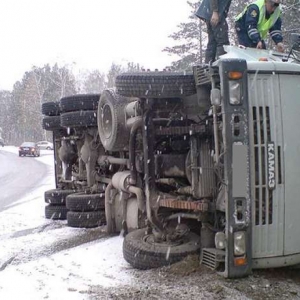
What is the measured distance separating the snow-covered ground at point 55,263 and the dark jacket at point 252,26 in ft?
8.83

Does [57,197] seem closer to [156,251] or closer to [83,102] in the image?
[83,102]

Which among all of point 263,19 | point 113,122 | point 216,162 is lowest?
point 216,162

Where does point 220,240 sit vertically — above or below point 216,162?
below

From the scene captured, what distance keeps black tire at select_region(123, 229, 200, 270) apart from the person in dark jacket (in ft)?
7.37

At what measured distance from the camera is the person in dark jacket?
540cm

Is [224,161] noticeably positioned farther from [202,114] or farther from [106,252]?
[106,252]

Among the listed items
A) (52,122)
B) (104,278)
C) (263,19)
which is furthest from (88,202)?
(263,19)

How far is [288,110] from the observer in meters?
3.69

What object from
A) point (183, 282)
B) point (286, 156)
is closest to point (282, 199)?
point (286, 156)

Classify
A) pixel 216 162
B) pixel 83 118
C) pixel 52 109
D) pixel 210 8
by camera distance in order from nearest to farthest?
pixel 216 162 < pixel 210 8 < pixel 83 118 < pixel 52 109

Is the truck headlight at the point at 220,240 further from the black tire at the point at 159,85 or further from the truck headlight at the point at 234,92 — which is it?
the black tire at the point at 159,85

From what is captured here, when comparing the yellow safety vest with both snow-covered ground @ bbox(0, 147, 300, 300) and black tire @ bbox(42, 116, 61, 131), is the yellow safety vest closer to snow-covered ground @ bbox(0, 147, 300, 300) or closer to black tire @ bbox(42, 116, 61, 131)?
snow-covered ground @ bbox(0, 147, 300, 300)

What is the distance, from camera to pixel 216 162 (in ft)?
12.0

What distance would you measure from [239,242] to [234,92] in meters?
1.12
